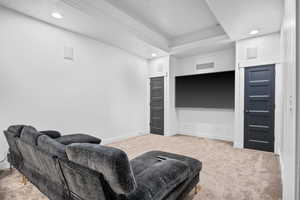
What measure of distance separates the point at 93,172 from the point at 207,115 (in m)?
4.30

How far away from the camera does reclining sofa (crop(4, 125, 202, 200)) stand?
0.88 metres

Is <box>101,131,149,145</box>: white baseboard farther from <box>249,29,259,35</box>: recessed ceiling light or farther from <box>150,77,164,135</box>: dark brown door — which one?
<box>249,29,259,35</box>: recessed ceiling light

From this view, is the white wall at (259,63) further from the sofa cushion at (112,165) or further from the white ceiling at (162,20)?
the sofa cushion at (112,165)

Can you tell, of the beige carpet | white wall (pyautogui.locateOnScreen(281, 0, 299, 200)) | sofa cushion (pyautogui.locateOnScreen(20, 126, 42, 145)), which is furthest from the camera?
the beige carpet

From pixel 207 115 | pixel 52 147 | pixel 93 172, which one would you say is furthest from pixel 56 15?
pixel 207 115

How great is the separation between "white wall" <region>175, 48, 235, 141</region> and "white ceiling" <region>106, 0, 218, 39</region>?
1.06 m

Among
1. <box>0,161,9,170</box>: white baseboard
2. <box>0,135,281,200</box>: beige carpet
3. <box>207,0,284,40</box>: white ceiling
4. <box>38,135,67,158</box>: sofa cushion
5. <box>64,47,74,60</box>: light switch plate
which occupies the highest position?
<box>207,0,284,40</box>: white ceiling

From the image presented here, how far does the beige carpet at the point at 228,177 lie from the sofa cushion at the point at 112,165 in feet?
4.12

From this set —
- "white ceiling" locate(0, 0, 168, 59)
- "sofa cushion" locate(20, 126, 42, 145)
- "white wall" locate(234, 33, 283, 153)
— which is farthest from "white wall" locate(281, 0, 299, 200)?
"white ceiling" locate(0, 0, 168, 59)

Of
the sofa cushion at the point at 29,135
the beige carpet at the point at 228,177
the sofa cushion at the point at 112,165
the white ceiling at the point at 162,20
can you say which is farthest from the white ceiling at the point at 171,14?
the beige carpet at the point at 228,177

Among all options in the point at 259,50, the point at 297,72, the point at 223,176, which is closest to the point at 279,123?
the point at 259,50

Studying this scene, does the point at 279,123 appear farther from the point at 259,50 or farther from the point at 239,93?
the point at 259,50

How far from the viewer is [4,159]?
8.03 ft

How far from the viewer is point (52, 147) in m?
1.25
